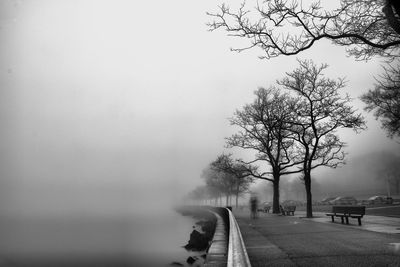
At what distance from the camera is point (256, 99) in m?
33.7

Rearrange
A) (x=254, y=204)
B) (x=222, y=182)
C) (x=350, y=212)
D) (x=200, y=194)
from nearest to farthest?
1. (x=350, y=212)
2. (x=254, y=204)
3. (x=222, y=182)
4. (x=200, y=194)

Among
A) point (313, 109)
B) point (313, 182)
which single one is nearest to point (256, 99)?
point (313, 109)

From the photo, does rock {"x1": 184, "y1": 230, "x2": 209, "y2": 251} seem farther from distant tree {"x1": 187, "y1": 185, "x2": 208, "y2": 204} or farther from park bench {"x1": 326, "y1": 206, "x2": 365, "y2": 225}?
distant tree {"x1": 187, "y1": 185, "x2": 208, "y2": 204}

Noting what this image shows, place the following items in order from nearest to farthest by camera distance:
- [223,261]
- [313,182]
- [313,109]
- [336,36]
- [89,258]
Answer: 1. [223,261]
2. [336,36]
3. [313,109]
4. [89,258]
5. [313,182]

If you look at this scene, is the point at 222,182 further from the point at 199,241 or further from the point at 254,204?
the point at 254,204

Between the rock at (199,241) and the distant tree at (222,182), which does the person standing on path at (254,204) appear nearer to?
the rock at (199,241)

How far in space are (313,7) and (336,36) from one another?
113cm

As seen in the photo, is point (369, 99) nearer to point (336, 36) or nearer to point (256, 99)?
point (256, 99)

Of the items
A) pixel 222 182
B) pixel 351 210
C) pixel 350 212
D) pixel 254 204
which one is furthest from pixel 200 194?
pixel 351 210

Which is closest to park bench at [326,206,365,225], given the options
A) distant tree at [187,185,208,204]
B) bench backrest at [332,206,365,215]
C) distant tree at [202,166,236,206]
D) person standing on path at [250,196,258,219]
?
bench backrest at [332,206,365,215]

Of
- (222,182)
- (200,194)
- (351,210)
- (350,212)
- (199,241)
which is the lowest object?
(199,241)

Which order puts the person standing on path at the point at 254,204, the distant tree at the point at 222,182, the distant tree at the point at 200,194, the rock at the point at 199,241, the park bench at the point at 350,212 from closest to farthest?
the park bench at the point at 350,212 → the person standing on path at the point at 254,204 → the rock at the point at 199,241 → the distant tree at the point at 222,182 → the distant tree at the point at 200,194

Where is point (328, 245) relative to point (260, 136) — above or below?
below

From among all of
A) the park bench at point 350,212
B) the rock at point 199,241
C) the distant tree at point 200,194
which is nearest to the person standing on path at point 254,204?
the rock at point 199,241
